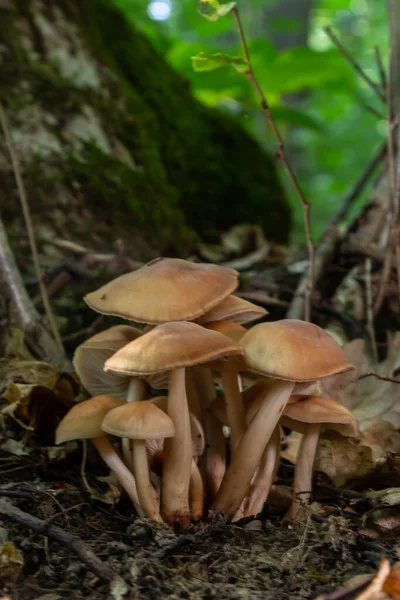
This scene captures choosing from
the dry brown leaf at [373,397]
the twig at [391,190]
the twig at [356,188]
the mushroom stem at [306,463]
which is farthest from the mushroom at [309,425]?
the twig at [356,188]

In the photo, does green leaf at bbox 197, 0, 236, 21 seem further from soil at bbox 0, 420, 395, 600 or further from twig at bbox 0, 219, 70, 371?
soil at bbox 0, 420, 395, 600

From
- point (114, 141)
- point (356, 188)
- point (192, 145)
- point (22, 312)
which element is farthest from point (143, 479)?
point (192, 145)

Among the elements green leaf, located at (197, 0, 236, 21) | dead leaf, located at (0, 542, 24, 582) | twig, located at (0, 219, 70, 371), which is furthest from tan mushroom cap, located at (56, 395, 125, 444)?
green leaf, located at (197, 0, 236, 21)

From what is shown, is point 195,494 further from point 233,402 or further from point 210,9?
point 210,9

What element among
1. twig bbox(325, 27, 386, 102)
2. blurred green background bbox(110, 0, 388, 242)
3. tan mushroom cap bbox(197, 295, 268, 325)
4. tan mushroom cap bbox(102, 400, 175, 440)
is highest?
blurred green background bbox(110, 0, 388, 242)

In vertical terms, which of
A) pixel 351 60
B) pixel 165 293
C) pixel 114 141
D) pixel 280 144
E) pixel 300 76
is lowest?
pixel 165 293

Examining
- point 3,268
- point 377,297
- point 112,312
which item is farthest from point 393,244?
point 3,268

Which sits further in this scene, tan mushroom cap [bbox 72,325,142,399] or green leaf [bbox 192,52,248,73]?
green leaf [bbox 192,52,248,73]
